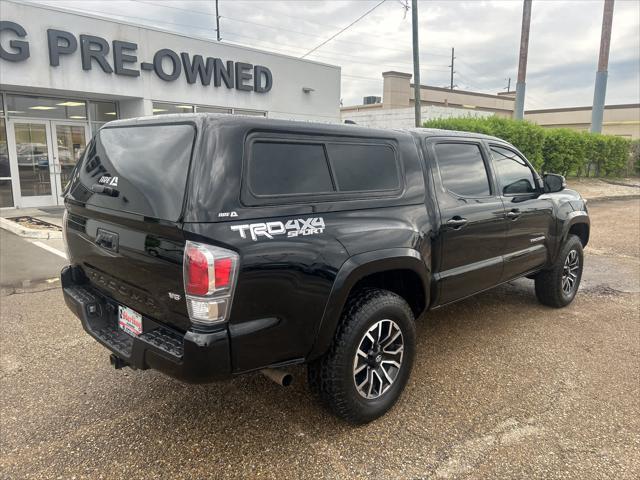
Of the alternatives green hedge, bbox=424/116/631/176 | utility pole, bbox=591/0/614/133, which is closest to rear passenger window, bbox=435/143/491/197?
green hedge, bbox=424/116/631/176

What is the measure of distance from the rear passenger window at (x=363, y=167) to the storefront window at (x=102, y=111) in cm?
1162

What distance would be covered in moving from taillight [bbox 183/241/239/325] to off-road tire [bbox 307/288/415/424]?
804 mm

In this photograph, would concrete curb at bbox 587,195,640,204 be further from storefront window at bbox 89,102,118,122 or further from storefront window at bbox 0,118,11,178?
storefront window at bbox 0,118,11,178

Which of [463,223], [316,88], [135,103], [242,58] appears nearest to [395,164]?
[463,223]

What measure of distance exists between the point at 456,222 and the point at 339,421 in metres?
1.68

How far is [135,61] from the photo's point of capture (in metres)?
12.0

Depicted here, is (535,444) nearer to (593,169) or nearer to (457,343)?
(457,343)

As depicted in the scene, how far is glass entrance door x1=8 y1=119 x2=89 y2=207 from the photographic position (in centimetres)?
1163

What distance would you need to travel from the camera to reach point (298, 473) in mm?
2578

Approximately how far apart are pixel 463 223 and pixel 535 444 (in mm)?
1608

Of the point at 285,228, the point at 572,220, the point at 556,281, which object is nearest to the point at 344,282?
the point at 285,228

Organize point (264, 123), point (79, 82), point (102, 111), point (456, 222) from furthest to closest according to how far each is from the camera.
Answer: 1. point (102, 111)
2. point (79, 82)
3. point (456, 222)
4. point (264, 123)

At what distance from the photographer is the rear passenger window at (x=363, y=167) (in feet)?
9.62

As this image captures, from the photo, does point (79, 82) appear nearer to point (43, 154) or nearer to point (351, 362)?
point (43, 154)
